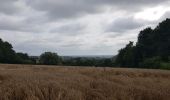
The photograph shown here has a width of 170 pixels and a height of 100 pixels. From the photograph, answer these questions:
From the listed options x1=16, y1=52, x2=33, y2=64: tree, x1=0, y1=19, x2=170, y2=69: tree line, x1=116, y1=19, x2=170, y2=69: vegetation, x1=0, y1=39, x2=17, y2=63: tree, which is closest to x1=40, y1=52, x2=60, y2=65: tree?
x1=0, y1=19, x2=170, y2=69: tree line

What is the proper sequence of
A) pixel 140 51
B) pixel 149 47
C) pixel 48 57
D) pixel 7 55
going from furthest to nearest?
pixel 48 57 < pixel 149 47 < pixel 140 51 < pixel 7 55

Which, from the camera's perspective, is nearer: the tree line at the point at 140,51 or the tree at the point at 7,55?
the tree at the point at 7,55

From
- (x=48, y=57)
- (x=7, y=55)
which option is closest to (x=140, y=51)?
(x=48, y=57)

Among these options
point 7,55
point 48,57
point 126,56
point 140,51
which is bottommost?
point 126,56

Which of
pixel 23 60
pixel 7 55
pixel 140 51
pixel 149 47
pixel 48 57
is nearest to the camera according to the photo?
pixel 23 60

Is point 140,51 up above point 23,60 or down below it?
above

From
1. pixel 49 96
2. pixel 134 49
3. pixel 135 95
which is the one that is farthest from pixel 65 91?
pixel 134 49

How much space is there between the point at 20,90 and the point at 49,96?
2.37 feet

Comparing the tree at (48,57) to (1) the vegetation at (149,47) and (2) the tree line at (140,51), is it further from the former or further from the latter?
(1) the vegetation at (149,47)

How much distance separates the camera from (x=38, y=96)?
8.03 meters

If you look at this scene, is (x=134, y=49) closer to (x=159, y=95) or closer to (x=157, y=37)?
(x=157, y=37)

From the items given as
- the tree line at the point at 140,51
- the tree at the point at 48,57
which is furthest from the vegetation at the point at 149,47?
the tree at the point at 48,57

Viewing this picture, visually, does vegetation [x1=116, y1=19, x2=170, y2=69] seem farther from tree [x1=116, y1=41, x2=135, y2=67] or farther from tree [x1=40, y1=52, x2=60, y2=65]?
tree [x1=40, y1=52, x2=60, y2=65]

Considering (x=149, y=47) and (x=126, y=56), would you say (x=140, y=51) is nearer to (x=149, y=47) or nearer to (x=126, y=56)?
(x=149, y=47)
